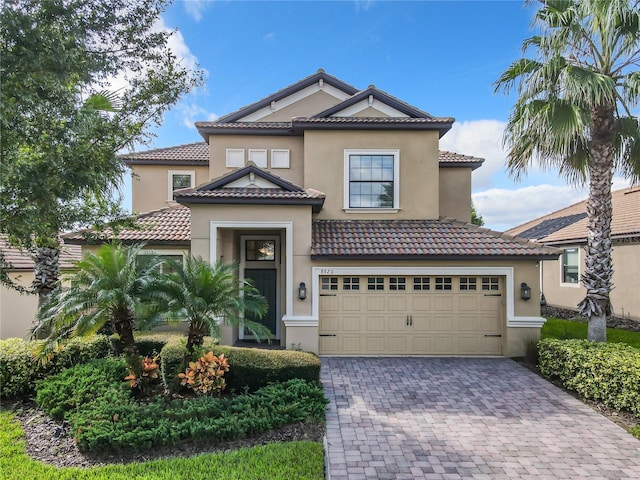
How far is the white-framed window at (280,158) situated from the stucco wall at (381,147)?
1178mm

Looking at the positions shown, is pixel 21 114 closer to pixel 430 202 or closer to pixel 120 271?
pixel 120 271

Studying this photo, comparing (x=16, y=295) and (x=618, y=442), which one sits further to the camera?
(x=16, y=295)

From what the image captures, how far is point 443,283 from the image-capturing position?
10.6 meters

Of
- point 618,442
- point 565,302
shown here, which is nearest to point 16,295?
point 618,442

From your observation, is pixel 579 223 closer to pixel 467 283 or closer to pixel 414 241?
pixel 467 283

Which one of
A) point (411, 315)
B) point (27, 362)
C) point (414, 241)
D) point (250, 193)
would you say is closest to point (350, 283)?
point (411, 315)

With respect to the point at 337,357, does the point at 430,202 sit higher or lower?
higher

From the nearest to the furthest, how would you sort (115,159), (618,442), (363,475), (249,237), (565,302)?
1. (363,475)
2. (618,442)
3. (115,159)
4. (249,237)
5. (565,302)

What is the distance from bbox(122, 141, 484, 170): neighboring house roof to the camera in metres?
14.1

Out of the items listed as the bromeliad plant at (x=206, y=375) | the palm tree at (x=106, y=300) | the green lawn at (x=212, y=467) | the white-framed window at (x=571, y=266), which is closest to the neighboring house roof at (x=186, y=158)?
the palm tree at (x=106, y=300)

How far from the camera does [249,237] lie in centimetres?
1221

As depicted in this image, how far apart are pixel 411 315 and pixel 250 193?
632cm

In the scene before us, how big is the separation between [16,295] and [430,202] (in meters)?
16.5

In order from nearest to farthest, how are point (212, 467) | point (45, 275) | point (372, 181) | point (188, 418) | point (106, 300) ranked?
point (212, 467), point (188, 418), point (106, 300), point (45, 275), point (372, 181)
